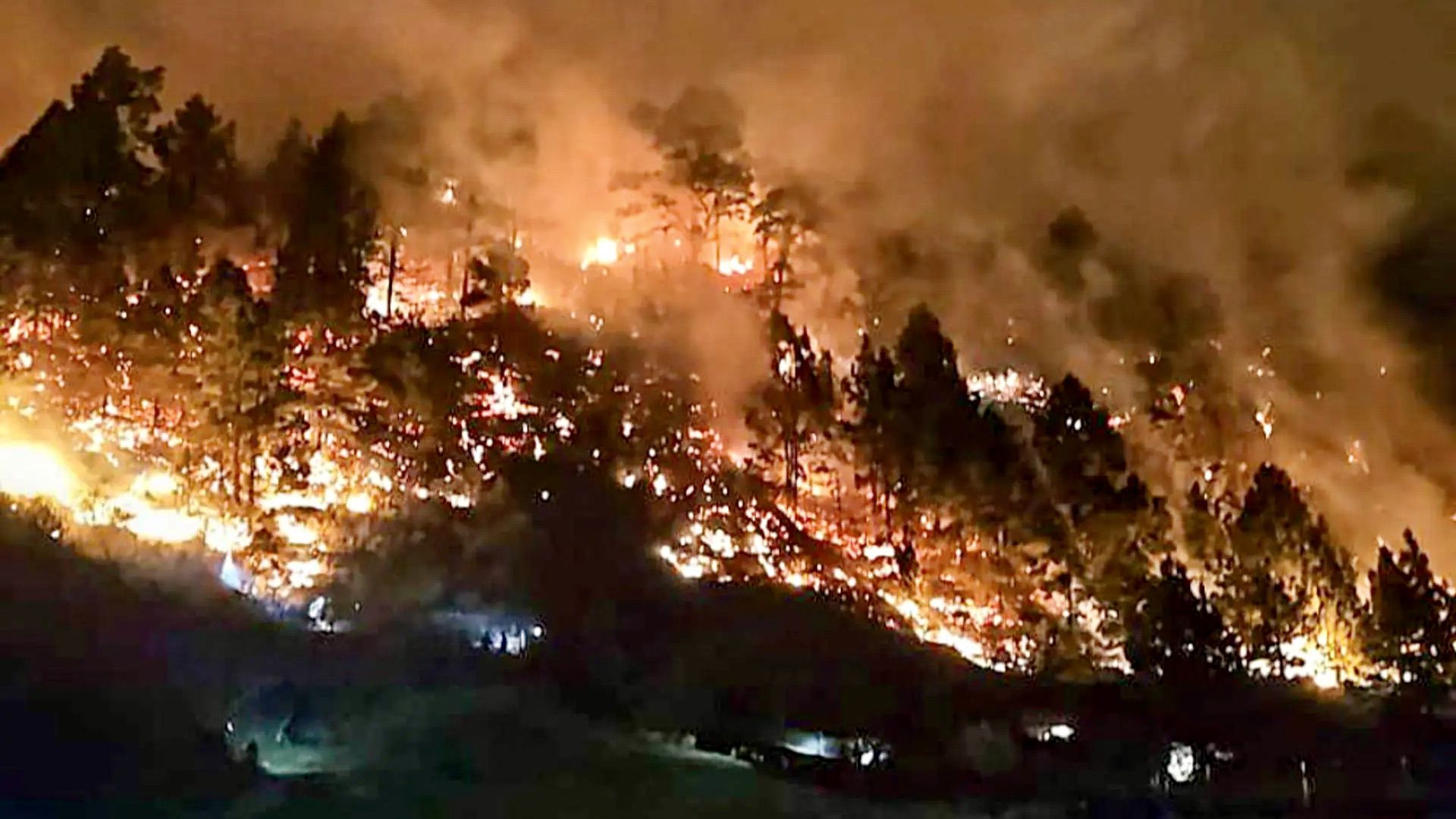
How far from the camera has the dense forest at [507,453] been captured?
45.6 meters

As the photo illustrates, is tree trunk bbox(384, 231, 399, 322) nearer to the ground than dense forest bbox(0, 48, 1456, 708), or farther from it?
farther from it

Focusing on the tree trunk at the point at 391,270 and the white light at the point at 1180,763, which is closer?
the white light at the point at 1180,763

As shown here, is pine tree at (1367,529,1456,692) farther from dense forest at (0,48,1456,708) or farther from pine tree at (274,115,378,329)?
pine tree at (274,115,378,329)

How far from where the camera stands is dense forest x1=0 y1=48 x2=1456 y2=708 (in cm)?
4556

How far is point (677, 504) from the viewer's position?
5453 cm

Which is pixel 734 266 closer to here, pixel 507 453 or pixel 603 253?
pixel 603 253

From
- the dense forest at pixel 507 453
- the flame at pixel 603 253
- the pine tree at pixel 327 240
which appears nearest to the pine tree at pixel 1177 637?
the dense forest at pixel 507 453

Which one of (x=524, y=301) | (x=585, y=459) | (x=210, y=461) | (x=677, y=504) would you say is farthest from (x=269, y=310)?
(x=524, y=301)

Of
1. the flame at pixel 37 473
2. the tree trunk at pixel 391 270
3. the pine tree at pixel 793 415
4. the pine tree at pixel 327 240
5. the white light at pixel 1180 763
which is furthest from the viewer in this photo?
the tree trunk at pixel 391 270

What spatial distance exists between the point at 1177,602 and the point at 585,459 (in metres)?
20.0

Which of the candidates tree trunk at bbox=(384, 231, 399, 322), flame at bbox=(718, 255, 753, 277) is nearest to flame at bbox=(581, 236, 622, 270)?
flame at bbox=(718, 255, 753, 277)

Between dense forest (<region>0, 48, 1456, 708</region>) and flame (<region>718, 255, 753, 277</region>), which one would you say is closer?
dense forest (<region>0, 48, 1456, 708</region>)

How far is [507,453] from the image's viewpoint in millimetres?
51250

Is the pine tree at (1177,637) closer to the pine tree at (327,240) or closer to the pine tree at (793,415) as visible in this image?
the pine tree at (793,415)
